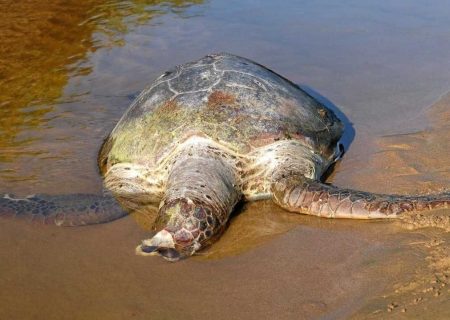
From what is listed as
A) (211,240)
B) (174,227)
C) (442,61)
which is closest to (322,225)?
(211,240)

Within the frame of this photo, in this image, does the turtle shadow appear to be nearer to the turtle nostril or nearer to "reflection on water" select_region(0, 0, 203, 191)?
the turtle nostril

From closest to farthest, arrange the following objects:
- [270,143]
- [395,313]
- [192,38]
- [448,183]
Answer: [395,313] < [448,183] < [270,143] < [192,38]

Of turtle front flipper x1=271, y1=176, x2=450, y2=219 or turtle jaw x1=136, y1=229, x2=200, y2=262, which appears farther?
turtle front flipper x1=271, y1=176, x2=450, y2=219

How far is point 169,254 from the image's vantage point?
11.3 ft

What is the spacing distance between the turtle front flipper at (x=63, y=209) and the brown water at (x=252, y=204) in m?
0.08

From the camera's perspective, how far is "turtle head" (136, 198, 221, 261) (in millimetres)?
3482

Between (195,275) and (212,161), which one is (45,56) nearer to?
(212,161)

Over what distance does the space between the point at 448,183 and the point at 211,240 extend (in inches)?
71.6

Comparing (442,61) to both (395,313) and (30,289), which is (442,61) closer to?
(395,313)

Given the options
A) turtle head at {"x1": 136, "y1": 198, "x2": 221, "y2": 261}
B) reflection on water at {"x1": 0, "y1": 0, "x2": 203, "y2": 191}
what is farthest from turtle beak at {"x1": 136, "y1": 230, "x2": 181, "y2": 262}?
reflection on water at {"x1": 0, "y1": 0, "x2": 203, "y2": 191}

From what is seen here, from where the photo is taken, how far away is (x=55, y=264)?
3.45 metres

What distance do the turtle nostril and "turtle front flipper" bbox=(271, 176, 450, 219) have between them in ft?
3.19

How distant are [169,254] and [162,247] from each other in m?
0.07

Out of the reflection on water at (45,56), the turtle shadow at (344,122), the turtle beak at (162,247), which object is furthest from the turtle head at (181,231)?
the turtle shadow at (344,122)
